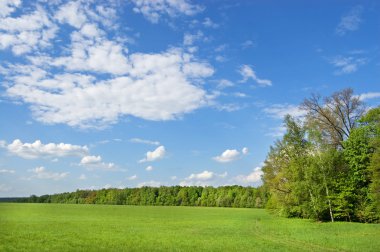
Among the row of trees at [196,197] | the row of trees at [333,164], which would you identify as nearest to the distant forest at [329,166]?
the row of trees at [333,164]

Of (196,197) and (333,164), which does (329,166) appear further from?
(196,197)

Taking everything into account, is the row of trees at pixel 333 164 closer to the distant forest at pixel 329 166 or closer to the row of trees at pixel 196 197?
the distant forest at pixel 329 166

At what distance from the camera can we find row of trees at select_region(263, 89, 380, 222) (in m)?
50.8

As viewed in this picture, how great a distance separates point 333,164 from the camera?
5394cm

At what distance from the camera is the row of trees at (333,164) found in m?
50.8

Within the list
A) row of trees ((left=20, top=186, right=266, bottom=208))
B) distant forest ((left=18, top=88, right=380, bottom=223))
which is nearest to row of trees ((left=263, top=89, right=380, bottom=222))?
distant forest ((left=18, top=88, right=380, bottom=223))

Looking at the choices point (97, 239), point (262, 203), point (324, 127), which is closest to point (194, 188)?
point (262, 203)

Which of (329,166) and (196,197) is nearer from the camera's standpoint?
(329,166)

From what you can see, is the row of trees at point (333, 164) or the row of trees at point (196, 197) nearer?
the row of trees at point (333, 164)

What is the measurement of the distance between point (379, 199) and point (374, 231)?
9.14m

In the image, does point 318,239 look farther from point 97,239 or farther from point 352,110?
point 352,110

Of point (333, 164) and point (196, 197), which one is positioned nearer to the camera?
point (333, 164)

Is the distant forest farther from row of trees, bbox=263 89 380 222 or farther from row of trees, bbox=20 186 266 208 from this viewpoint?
row of trees, bbox=20 186 266 208

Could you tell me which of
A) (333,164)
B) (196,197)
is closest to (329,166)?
(333,164)
